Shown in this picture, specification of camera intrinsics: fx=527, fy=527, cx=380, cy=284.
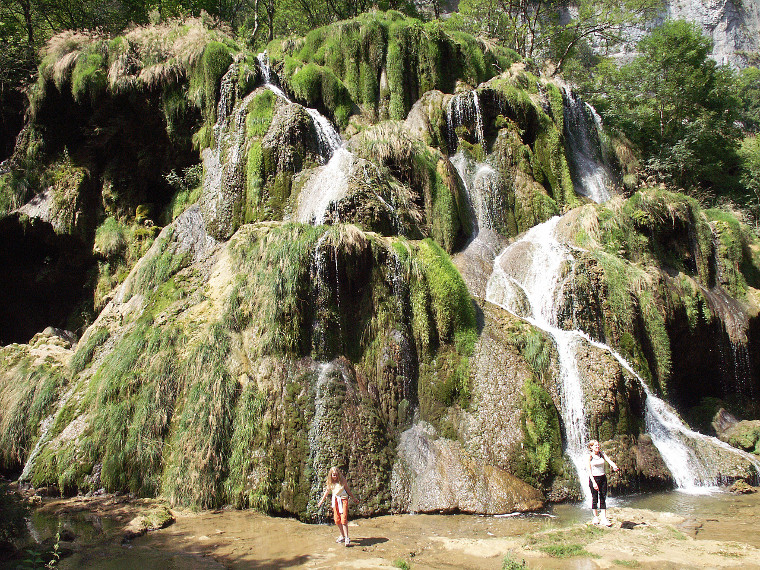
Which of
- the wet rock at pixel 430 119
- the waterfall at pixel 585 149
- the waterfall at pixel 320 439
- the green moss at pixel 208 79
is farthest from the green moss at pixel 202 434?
the waterfall at pixel 585 149

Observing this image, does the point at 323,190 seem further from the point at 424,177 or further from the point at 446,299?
the point at 446,299

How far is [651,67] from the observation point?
77.0ft

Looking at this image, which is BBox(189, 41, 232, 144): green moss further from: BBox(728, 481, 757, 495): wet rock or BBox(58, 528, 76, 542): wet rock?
BBox(728, 481, 757, 495): wet rock

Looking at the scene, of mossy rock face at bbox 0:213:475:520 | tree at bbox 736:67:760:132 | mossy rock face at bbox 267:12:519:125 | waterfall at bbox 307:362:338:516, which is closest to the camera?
waterfall at bbox 307:362:338:516

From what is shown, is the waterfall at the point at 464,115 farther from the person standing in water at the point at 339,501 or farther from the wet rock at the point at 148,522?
the wet rock at the point at 148,522

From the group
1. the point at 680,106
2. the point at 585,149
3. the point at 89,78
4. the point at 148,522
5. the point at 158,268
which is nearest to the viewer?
the point at 148,522

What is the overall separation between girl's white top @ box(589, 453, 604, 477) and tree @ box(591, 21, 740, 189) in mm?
17829

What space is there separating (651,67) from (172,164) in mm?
20712

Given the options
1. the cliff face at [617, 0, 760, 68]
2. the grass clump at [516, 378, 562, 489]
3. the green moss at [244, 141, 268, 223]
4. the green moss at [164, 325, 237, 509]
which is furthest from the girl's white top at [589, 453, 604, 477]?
the cliff face at [617, 0, 760, 68]

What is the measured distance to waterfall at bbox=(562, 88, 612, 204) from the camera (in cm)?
1889

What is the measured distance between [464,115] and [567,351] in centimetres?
1029

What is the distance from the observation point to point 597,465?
23.0 feet

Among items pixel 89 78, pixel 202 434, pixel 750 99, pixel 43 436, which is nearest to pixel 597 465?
pixel 202 434

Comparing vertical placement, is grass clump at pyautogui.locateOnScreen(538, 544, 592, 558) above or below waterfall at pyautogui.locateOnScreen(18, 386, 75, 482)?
below
